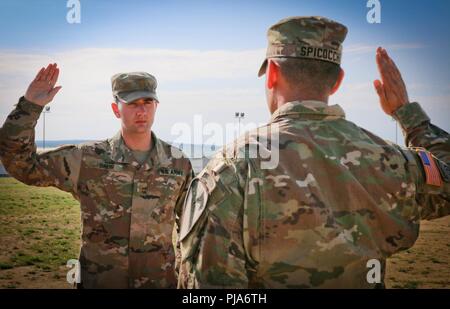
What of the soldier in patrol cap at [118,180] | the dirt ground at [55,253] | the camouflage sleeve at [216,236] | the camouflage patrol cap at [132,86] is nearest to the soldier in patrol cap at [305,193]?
the camouflage sleeve at [216,236]

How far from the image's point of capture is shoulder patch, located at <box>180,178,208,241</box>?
2215 mm

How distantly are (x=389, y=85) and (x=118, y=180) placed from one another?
3214mm

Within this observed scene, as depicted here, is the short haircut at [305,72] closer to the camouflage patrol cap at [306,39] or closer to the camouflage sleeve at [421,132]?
the camouflage patrol cap at [306,39]

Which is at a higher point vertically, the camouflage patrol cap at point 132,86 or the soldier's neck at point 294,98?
the camouflage patrol cap at point 132,86

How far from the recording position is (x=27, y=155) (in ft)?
14.9

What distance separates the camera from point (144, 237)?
4887 millimetres

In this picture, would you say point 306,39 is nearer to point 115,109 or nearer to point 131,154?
point 131,154

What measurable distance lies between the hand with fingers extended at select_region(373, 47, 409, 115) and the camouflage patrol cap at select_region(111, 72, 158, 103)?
3003 millimetres

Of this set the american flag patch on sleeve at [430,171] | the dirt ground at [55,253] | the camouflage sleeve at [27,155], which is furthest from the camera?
the dirt ground at [55,253]

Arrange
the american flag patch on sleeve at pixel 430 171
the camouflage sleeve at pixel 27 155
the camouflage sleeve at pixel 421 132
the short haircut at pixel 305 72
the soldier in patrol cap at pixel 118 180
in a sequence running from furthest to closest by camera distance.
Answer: the soldier in patrol cap at pixel 118 180
the camouflage sleeve at pixel 27 155
the camouflage sleeve at pixel 421 132
the american flag patch on sleeve at pixel 430 171
the short haircut at pixel 305 72

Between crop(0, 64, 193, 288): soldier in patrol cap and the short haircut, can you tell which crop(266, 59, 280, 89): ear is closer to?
the short haircut

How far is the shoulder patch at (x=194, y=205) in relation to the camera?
2.21 metres

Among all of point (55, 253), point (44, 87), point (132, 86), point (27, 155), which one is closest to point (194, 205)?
point (27, 155)
